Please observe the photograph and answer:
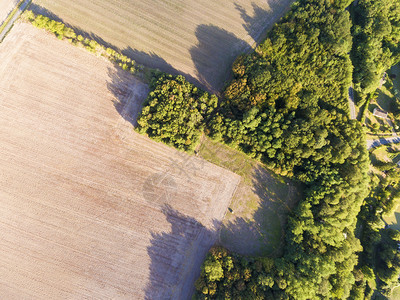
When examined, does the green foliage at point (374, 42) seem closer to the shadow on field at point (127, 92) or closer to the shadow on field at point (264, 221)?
the shadow on field at point (264, 221)

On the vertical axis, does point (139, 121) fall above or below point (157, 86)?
below

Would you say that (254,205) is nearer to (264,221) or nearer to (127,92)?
(264,221)

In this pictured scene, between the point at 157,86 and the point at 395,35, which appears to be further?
the point at 395,35

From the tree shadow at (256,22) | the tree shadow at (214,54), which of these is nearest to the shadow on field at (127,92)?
the tree shadow at (214,54)

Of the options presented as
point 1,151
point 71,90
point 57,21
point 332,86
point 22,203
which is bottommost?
point 22,203

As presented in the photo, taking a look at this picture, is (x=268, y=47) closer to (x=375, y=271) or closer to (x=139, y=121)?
(x=139, y=121)

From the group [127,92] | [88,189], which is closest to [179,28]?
[127,92]

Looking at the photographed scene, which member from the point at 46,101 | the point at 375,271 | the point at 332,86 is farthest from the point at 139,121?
the point at 375,271

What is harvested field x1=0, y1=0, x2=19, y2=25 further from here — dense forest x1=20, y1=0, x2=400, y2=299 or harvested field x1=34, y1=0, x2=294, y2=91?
dense forest x1=20, y1=0, x2=400, y2=299
